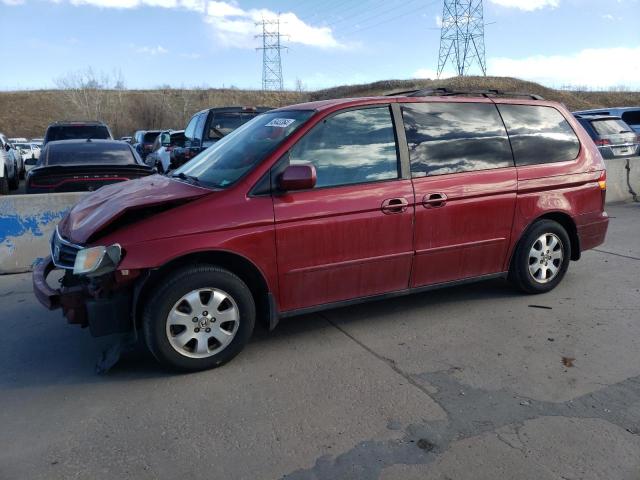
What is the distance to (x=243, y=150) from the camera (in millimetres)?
4309

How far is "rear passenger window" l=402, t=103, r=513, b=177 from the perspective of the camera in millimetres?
4430

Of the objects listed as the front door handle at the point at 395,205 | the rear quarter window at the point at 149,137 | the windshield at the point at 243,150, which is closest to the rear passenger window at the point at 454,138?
the front door handle at the point at 395,205

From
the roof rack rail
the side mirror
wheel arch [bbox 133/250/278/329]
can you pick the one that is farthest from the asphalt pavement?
the roof rack rail

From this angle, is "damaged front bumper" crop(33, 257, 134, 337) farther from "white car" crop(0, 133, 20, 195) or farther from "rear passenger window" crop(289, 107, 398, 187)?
"white car" crop(0, 133, 20, 195)

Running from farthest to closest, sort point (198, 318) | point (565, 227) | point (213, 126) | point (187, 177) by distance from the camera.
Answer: point (213, 126)
point (565, 227)
point (187, 177)
point (198, 318)

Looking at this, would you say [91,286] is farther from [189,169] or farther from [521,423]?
[521,423]

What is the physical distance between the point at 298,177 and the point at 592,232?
335 cm

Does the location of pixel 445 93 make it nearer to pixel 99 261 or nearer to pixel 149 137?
pixel 99 261

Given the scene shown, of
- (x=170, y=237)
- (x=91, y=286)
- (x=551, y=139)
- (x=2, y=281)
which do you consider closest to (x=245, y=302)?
(x=170, y=237)

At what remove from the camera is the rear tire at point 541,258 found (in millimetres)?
5000

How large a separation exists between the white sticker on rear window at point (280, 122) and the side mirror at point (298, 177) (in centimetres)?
57

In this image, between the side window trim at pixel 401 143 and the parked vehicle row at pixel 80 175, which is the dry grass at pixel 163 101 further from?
the side window trim at pixel 401 143

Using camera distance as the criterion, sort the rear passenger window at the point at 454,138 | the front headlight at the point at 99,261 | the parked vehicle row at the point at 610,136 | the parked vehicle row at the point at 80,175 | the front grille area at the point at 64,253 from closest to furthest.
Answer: the front headlight at the point at 99,261
the front grille area at the point at 64,253
the rear passenger window at the point at 454,138
the parked vehicle row at the point at 80,175
the parked vehicle row at the point at 610,136

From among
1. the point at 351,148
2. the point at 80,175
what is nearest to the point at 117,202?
the point at 351,148
